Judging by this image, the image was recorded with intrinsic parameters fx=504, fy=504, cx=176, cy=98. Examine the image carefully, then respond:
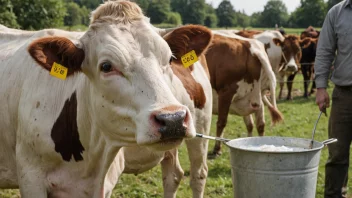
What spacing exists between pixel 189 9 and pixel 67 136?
203 feet

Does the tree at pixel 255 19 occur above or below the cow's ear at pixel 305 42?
below

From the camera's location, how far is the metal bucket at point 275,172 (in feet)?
10.8

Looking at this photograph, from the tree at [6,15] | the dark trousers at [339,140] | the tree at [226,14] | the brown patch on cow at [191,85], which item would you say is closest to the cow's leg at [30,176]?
the brown patch on cow at [191,85]

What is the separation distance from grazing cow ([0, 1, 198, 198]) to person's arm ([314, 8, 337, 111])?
2133 mm

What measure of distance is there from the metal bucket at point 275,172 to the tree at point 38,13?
44.5ft

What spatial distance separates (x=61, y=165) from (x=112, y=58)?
938mm

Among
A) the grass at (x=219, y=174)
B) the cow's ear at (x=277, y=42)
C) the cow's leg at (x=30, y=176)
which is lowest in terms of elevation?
the grass at (x=219, y=174)

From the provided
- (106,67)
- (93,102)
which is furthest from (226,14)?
(106,67)

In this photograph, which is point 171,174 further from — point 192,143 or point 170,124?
point 170,124

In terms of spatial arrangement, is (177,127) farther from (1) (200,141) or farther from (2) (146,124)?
(1) (200,141)

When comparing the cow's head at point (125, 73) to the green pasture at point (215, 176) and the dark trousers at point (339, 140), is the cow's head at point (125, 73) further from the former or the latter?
the green pasture at point (215, 176)

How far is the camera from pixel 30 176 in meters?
3.46

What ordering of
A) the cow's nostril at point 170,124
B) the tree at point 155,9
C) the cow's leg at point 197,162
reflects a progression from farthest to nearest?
the tree at point 155,9
the cow's leg at point 197,162
the cow's nostril at point 170,124

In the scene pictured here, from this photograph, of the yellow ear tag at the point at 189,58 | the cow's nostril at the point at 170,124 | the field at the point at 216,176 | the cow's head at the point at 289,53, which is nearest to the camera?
the cow's nostril at the point at 170,124
